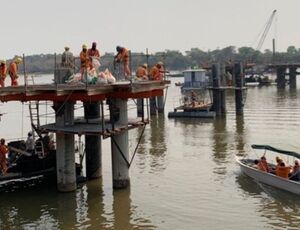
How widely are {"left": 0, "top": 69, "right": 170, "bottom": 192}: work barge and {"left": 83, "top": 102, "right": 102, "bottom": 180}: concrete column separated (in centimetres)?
51

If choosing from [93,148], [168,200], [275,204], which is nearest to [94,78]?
[93,148]

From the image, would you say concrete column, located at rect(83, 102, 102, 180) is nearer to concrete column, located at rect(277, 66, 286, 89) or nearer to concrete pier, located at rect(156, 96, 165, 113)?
concrete pier, located at rect(156, 96, 165, 113)

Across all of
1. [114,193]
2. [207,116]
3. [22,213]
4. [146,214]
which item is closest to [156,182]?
[114,193]

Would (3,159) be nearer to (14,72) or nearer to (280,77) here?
(14,72)

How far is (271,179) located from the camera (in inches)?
993

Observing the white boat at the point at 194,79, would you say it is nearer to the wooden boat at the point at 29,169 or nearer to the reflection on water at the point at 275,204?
the reflection on water at the point at 275,204

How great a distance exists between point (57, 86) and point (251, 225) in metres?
10.2

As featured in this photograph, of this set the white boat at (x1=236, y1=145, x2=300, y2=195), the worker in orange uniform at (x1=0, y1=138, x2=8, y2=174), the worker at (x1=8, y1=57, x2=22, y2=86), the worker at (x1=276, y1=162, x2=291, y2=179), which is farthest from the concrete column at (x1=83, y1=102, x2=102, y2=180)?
the worker at (x1=276, y1=162, x2=291, y2=179)

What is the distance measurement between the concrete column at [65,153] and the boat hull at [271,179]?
9125 millimetres

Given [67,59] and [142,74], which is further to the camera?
[142,74]

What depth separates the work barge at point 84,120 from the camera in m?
22.8

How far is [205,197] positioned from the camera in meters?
23.8

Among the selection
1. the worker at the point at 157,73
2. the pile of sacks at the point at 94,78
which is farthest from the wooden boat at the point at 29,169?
the worker at the point at 157,73

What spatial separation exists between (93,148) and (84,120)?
1.67 m
